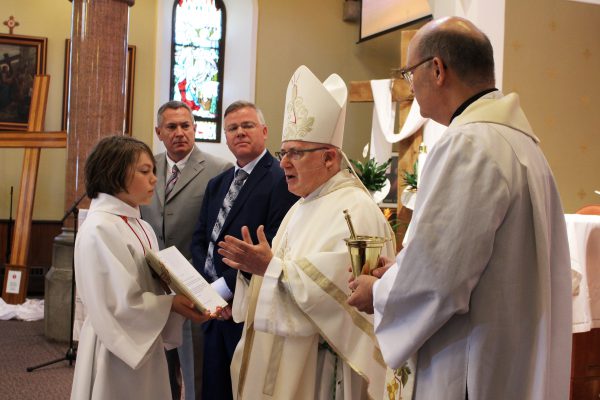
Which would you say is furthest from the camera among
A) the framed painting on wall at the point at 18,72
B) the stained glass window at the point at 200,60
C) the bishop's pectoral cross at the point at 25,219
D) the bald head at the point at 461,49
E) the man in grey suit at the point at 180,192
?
the stained glass window at the point at 200,60

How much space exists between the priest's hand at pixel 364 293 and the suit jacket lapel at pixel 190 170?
1.98 m

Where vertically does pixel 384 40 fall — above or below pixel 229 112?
above

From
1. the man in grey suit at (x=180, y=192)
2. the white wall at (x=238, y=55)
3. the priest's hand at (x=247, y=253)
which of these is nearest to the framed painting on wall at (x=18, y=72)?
the white wall at (x=238, y=55)

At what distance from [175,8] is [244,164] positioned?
731cm

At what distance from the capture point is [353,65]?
35.0 ft

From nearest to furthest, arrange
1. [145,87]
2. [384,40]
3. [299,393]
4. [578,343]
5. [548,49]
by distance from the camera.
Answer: [299,393] → [578,343] → [548,49] → [145,87] → [384,40]

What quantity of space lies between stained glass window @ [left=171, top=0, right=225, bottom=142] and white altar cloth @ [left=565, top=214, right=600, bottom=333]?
6.83 m

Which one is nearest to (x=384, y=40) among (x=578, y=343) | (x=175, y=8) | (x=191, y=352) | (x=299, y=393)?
(x=175, y=8)

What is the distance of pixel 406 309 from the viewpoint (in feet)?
5.42

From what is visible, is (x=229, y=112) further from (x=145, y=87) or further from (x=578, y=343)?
(x=145, y=87)

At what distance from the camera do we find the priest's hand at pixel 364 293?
187cm

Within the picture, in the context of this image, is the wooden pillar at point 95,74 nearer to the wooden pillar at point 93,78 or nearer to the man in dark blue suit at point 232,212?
the wooden pillar at point 93,78

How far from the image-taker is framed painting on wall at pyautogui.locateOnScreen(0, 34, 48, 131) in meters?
8.94

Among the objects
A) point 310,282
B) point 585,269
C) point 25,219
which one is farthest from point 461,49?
point 25,219
